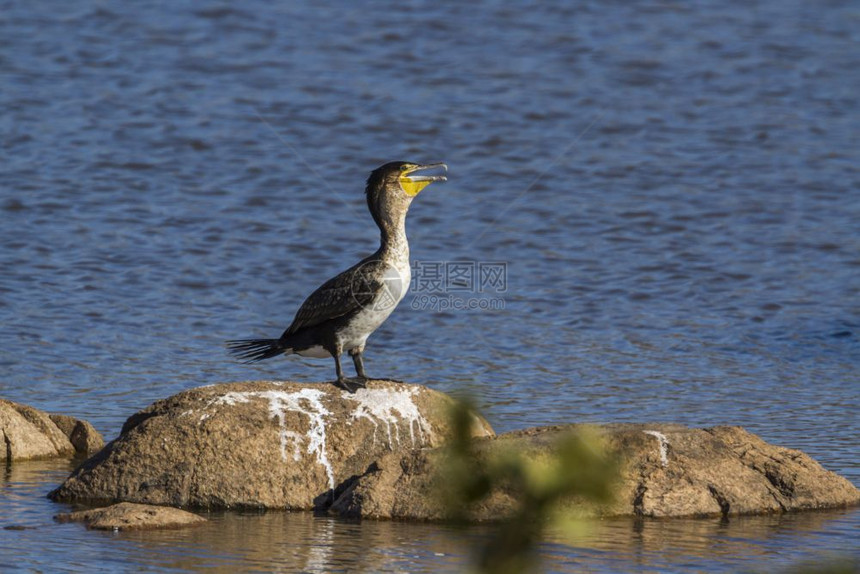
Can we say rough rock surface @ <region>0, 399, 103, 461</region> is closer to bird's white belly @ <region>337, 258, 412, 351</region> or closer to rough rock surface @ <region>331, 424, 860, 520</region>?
bird's white belly @ <region>337, 258, 412, 351</region>

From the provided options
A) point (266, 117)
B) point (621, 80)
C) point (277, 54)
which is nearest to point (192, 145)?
point (266, 117)

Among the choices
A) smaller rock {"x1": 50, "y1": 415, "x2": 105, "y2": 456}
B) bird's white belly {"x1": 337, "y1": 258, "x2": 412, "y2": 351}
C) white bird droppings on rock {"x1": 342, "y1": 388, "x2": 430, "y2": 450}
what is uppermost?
bird's white belly {"x1": 337, "y1": 258, "x2": 412, "y2": 351}

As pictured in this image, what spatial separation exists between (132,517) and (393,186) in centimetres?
288

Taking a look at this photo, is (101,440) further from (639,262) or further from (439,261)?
(639,262)

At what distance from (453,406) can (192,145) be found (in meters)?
18.0

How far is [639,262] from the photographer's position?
51.4 feet

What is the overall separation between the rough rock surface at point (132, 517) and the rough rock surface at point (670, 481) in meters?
0.96

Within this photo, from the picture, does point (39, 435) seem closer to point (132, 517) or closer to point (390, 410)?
point (132, 517)

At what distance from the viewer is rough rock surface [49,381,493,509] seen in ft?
25.3

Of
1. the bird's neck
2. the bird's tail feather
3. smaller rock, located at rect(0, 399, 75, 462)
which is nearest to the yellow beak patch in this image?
the bird's neck

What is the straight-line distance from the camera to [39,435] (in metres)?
8.99

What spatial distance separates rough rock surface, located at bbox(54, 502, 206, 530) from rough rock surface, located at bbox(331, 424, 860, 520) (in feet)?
3.15

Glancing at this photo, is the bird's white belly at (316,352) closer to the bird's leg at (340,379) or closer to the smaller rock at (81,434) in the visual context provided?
the bird's leg at (340,379)

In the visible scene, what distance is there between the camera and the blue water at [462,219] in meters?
10.3
